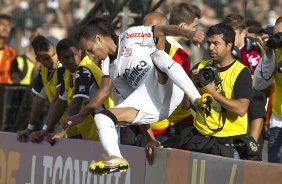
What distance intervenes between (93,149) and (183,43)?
357cm

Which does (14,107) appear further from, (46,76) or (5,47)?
(46,76)

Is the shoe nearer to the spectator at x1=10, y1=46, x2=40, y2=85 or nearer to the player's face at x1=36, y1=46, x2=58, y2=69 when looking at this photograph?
the player's face at x1=36, y1=46, x2=58, y2=69

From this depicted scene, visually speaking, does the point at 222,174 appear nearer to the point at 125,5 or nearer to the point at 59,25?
the point at 125,5

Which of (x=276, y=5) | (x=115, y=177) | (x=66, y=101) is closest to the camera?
(x=115, y=177)

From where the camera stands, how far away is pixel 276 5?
457 inches

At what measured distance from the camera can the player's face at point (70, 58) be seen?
10.1 m

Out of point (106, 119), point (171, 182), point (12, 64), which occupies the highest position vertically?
point (12, 64)

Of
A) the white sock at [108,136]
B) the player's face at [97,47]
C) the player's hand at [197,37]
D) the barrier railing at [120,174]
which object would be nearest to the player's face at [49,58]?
the barrier railing at [120,174]

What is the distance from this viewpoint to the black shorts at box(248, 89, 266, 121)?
9.03 meters

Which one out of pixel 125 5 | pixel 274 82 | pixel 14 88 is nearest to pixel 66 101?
pixel 274 82

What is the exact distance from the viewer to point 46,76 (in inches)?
433

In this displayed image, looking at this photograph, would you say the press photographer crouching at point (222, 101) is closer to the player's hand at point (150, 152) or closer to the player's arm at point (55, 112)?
the player's hand at point (150, 152)

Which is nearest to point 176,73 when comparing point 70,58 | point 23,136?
point 70,58

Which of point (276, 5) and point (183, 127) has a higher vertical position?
point (276, 5)
